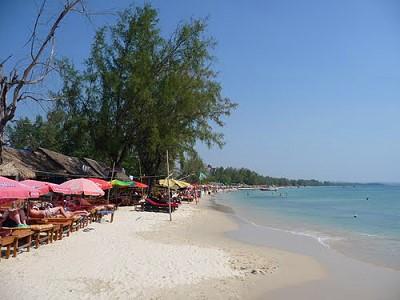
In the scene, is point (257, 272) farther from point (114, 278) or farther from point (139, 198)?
point (139, 198)

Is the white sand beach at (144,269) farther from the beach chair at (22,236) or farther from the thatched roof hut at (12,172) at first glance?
the thatched roof hut at (12,172)

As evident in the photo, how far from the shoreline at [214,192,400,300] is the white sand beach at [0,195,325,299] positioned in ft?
1.30

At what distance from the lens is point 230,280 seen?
9.13m

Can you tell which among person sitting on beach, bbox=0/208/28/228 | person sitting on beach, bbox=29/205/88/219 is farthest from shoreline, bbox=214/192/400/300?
person sitting on beach, bbox=29/205/88/219

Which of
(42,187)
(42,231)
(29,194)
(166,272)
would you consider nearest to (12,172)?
(42,187)

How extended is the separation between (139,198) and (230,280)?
23.4 m

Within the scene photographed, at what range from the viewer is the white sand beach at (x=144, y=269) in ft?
25.2

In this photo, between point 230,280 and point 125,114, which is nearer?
point 230,280

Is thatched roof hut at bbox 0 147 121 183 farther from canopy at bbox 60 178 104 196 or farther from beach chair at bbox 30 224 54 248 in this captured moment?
beach chair at bbox 30 224 54 248

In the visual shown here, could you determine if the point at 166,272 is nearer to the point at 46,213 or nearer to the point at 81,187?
the point at 46,213

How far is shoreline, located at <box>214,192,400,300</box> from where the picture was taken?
29.3 feet

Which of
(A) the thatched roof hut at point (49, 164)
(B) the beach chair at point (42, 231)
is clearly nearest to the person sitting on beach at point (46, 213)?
(B) the beach chair at point (42, 231)

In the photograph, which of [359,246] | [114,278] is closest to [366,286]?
[114,278]

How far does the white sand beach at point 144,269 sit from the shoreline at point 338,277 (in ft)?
1.30
